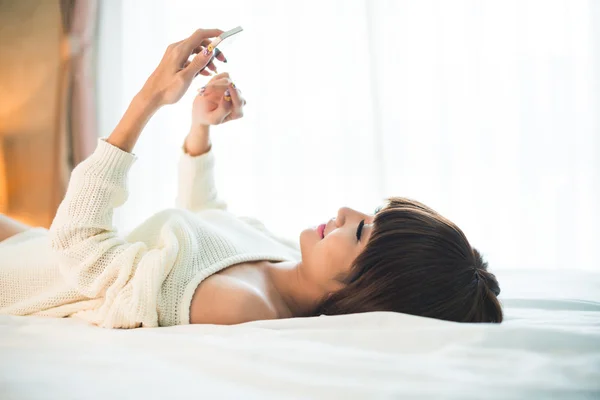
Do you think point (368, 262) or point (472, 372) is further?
point (368, 262)

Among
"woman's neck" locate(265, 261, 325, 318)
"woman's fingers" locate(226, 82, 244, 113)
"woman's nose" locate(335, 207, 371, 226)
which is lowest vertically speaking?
"woman's neck" locate(265, 261, 325, 318)

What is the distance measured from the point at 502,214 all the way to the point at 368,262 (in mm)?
1906

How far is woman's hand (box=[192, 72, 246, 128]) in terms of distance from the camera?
5.27 ft

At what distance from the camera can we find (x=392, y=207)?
3.73 ft

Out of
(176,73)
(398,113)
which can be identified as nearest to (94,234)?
(176,73)

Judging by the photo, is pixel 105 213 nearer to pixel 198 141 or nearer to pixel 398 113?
pixel 198 141

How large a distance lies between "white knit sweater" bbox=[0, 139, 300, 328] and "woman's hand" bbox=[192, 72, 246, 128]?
1.32ft

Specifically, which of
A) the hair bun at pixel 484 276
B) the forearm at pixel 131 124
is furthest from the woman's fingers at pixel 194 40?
the hair bun at pixel 484 276

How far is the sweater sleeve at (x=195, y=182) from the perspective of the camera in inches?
67.9

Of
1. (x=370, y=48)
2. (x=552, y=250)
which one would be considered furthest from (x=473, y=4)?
(x=552, y=250)

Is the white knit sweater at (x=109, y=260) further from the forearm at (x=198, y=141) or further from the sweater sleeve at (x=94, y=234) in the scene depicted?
the forearm at (x=198, y=141)

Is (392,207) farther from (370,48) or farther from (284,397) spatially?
(370,48)

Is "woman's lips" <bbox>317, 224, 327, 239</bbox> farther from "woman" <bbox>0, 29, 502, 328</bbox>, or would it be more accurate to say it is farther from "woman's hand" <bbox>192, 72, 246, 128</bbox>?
"woman's hand" <bbox>192, 72, 246, 128</bbox>

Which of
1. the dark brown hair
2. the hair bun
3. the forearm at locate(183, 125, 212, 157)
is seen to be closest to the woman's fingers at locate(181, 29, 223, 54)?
the forearm at locate(183, 125, 212, 157)
